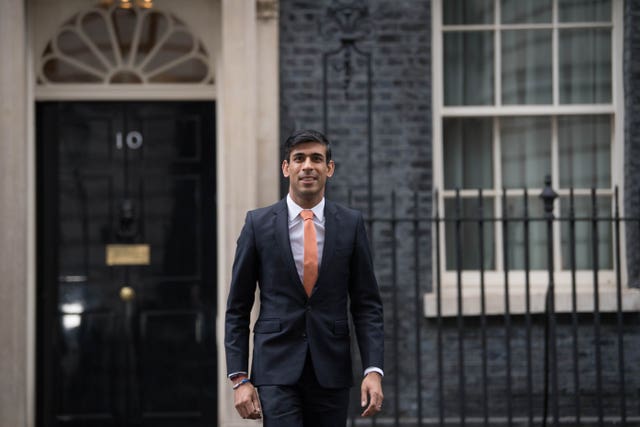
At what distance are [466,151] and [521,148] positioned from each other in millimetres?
394

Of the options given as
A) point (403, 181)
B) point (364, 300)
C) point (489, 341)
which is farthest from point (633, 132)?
point (364, 300)

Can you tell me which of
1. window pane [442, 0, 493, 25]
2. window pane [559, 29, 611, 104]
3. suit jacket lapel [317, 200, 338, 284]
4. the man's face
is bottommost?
suit jacket lapel [317, 200, 338, 284]

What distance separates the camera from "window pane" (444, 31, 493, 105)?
7.84 meters

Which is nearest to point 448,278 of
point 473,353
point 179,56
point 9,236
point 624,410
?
point 473,353

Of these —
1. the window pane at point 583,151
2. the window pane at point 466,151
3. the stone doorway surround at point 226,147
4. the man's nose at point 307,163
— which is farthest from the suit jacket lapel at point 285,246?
the window pane at point 583,151

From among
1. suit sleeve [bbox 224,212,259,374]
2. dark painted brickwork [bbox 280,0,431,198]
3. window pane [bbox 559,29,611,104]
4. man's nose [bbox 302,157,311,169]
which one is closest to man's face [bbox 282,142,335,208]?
man's nose [bbox 302,157,311,169]

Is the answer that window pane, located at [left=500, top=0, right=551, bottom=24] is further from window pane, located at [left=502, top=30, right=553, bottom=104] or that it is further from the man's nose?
the man's nose

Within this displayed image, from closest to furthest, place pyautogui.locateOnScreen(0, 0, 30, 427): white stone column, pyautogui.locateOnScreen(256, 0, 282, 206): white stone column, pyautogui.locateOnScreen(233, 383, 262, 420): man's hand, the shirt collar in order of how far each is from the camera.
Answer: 1. pyautogui.locateOnScreen(233, 383, 262, 420): man's hand
2. the shirt collar
3. pyautogui.locateOnScreen(0, 0, 30, 427): white stone column
4. pyautogui.locateOnScreen(256, 0, 282, 206): white stone column

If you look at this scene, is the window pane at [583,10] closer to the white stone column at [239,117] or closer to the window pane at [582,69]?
the window pane at [582,69]

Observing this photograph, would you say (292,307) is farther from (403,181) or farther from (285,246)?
(403,181)

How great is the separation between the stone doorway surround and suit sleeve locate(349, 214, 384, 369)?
3076mm

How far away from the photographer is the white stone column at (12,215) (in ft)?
24.2

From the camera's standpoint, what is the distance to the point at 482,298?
7.07m

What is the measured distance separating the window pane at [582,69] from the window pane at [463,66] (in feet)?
1.95
